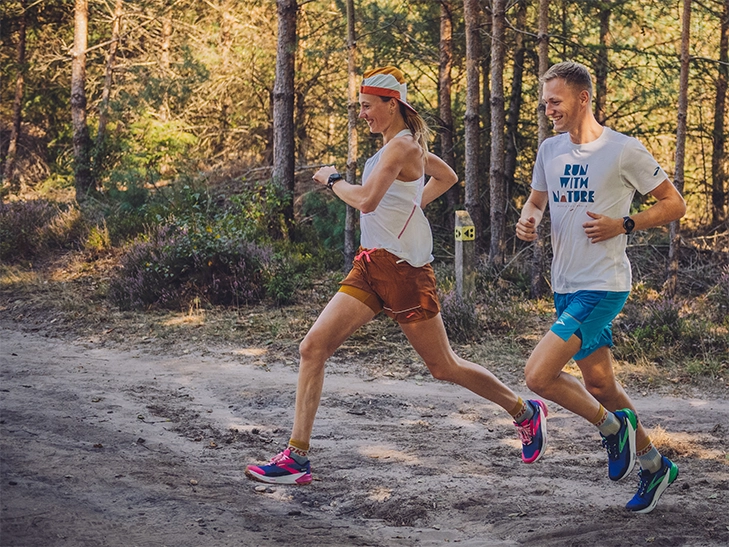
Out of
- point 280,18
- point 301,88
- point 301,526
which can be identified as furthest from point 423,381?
point 301,88

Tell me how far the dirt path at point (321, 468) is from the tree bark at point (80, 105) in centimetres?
1241

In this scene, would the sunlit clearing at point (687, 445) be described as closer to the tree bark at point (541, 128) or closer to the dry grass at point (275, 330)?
the dry grass at point (275, 330)

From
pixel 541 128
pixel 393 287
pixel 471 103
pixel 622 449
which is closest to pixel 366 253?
pixel 393 287

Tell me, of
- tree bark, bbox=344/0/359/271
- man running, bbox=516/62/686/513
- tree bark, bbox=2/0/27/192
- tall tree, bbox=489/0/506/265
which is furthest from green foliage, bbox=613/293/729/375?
tree bark, bbox=2/0/27/192

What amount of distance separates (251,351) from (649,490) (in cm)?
558

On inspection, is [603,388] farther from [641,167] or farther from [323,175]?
[323,175]

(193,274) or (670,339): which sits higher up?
(193,274)

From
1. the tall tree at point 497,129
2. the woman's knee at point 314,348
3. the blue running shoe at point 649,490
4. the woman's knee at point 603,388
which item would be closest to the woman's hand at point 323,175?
the woman's knee at point 314,348

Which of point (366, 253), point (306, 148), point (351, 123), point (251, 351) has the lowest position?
point (251, 351)

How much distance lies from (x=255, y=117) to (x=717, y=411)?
15.6 m

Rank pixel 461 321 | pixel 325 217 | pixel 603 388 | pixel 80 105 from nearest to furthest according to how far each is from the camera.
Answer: pixel 603 388 → pixel 461 321 → pixel 325 217 → pixel 80 105

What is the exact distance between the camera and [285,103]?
49.1ft

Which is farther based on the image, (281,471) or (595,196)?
(281,471)

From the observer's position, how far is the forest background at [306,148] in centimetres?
1122
